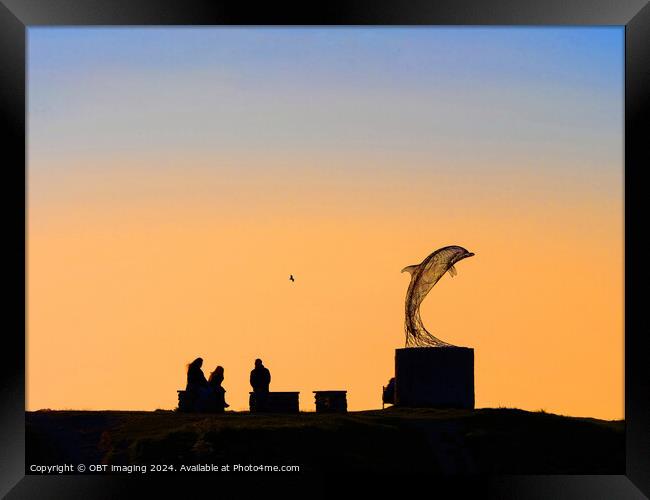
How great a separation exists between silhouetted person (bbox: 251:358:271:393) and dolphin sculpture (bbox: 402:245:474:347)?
13.1 feet

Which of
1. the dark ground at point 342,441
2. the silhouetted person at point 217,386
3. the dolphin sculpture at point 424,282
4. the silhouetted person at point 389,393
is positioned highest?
the dolphin sculpture at point 424,282

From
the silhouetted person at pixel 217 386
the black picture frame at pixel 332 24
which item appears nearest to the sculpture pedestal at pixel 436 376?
the silhouetted person at pixel 217 386

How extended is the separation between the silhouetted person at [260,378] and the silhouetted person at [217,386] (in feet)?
2.41

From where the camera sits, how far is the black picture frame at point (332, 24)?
18.8 metres

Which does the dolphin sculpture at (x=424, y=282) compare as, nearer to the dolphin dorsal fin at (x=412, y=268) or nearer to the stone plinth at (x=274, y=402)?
the dolphin dorsal fin at (x=412, y=268)

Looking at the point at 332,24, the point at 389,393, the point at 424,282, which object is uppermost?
the point at 332,24

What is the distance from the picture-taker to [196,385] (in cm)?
2614

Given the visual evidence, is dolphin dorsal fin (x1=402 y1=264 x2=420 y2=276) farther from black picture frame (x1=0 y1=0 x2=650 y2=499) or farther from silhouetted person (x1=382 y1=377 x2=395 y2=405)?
black picture frame (x1=0 y1=0 x2=650 y2=499)

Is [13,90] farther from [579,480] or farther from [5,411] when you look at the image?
[579,480]

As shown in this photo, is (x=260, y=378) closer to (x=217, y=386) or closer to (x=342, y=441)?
(x=217, y=386)

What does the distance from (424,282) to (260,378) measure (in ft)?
15.0

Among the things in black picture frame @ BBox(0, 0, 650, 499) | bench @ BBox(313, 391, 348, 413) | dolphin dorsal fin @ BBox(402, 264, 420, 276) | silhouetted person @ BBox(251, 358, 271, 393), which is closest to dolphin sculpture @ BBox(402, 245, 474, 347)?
dolphin dorsal fin @ BBox(402, 264, 420, 276)

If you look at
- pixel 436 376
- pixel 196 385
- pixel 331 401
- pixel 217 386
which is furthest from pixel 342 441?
pixel 436 376

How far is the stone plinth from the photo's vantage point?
26.9 metres
